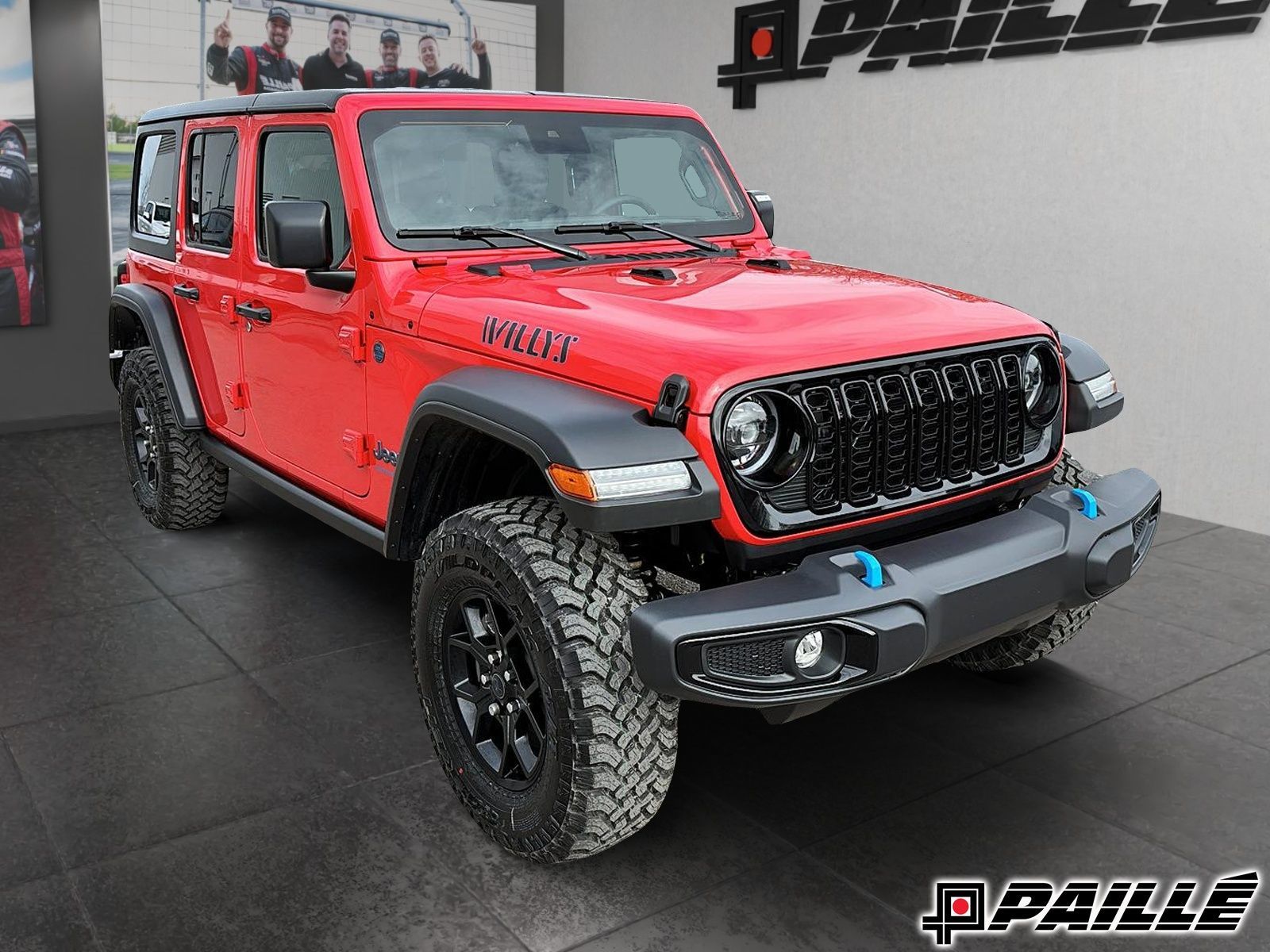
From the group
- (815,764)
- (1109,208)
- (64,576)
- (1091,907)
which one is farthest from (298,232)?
(1109,208)

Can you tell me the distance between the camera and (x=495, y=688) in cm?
274

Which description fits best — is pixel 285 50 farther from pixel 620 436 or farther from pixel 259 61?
pixel 620 436

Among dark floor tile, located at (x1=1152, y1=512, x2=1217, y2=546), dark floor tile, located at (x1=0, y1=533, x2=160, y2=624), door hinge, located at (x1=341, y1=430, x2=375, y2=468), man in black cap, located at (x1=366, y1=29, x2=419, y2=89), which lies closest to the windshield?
door hinge, located at (x1=341, y1=430, x2=375, y2=468)

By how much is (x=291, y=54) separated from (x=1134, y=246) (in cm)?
545

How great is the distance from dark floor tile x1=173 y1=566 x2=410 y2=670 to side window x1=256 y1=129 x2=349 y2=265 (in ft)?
4.16

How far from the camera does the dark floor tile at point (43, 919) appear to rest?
2.37 metres

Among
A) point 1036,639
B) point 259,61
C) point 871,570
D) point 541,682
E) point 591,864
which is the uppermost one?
point 259,61

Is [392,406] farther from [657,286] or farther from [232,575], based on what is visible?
[232,575]

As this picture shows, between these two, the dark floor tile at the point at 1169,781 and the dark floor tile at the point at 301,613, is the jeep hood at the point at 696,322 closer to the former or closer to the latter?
the dark floor tile at the point at 1169,781

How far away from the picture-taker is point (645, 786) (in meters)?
2.51

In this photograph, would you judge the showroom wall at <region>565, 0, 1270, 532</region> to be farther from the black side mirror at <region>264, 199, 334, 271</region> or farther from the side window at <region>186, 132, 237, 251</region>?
the black side mirror at <region>264, 199, 334, 271</region>

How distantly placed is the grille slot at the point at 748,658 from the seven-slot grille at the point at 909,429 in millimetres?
363

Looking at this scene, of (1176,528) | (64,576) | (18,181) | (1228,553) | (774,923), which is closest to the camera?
(774,923)

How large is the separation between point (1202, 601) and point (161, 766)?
3.67m
